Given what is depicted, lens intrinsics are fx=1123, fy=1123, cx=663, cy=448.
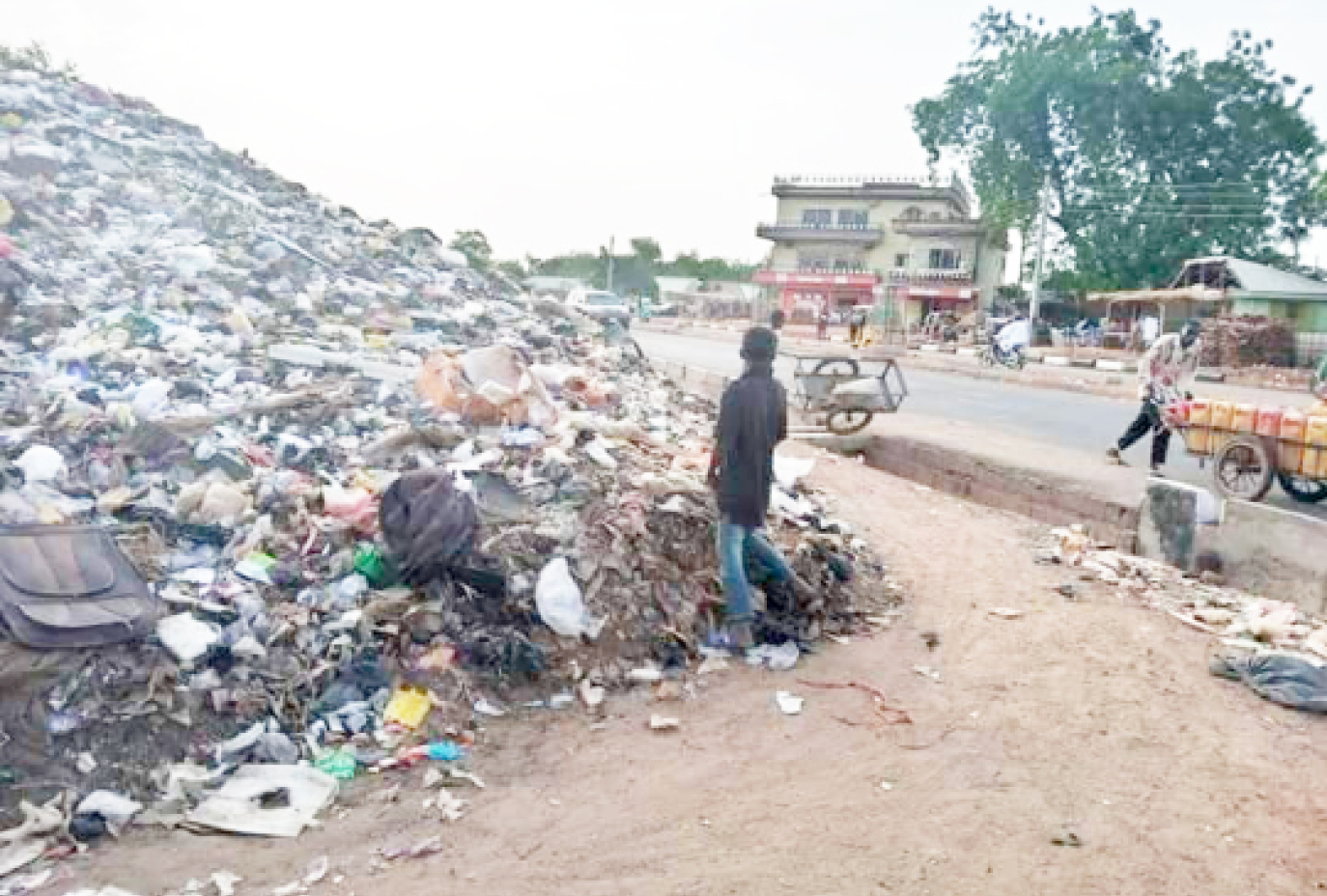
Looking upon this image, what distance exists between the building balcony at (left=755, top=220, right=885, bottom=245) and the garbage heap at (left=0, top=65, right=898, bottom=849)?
137ft

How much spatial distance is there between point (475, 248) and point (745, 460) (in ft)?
30.0

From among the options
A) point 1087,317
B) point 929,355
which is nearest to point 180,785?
point 929,355

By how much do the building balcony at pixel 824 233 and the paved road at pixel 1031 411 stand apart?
27577 mm

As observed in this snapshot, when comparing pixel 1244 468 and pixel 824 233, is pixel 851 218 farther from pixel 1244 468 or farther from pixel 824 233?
pixel 1244 468

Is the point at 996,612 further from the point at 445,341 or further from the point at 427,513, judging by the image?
the point at 445,341

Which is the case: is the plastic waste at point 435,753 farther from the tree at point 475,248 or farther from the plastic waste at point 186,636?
the tree at point 475,248

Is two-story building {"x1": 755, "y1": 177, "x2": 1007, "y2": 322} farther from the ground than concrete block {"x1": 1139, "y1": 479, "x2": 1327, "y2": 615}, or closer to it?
farther from the ground

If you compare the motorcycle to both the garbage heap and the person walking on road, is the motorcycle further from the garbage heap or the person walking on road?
the garbage heap

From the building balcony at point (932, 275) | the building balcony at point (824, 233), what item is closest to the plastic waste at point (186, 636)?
the building balcony at point (932, 275)

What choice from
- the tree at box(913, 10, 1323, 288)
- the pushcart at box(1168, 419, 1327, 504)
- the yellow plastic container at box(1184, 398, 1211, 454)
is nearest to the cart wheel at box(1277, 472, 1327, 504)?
the pushcart at box(1168, 419, 1327, 504)

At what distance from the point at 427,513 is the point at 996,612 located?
2971mm

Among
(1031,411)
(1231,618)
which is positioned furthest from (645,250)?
(1231,618)

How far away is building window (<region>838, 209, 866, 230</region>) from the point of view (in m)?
50.0

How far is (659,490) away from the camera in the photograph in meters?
5.58
